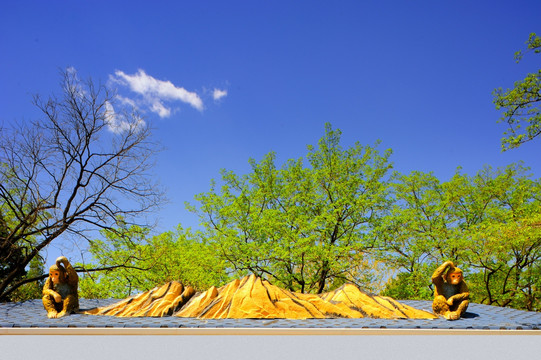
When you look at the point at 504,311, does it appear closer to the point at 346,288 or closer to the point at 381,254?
the point at 346,288

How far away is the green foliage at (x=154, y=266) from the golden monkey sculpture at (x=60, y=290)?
547cm

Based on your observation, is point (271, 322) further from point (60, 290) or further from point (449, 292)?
point (60, 290)

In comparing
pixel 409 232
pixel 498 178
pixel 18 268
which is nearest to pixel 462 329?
pixel 409 232

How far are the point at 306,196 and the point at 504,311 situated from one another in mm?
9705

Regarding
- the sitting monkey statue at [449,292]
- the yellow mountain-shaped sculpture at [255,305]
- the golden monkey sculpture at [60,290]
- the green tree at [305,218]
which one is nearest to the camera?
the yellow mountain-shaped sculpture at [255,305]

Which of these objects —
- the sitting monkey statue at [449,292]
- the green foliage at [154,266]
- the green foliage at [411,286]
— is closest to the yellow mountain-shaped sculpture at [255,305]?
the sitting monkey statue at [449,292]

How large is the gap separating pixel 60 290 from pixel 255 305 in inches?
187

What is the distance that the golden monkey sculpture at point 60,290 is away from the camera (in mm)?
9086

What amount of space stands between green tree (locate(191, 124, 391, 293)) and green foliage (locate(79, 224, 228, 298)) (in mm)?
969

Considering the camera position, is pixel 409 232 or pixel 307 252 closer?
pixel 307 252

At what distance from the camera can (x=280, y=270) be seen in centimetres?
1788

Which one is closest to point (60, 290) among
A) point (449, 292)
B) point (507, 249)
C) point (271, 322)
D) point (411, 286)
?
point (271, 322)

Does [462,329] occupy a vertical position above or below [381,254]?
below

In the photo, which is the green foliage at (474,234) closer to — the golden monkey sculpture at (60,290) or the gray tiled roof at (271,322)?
the gray tiled roof at (271,322)
